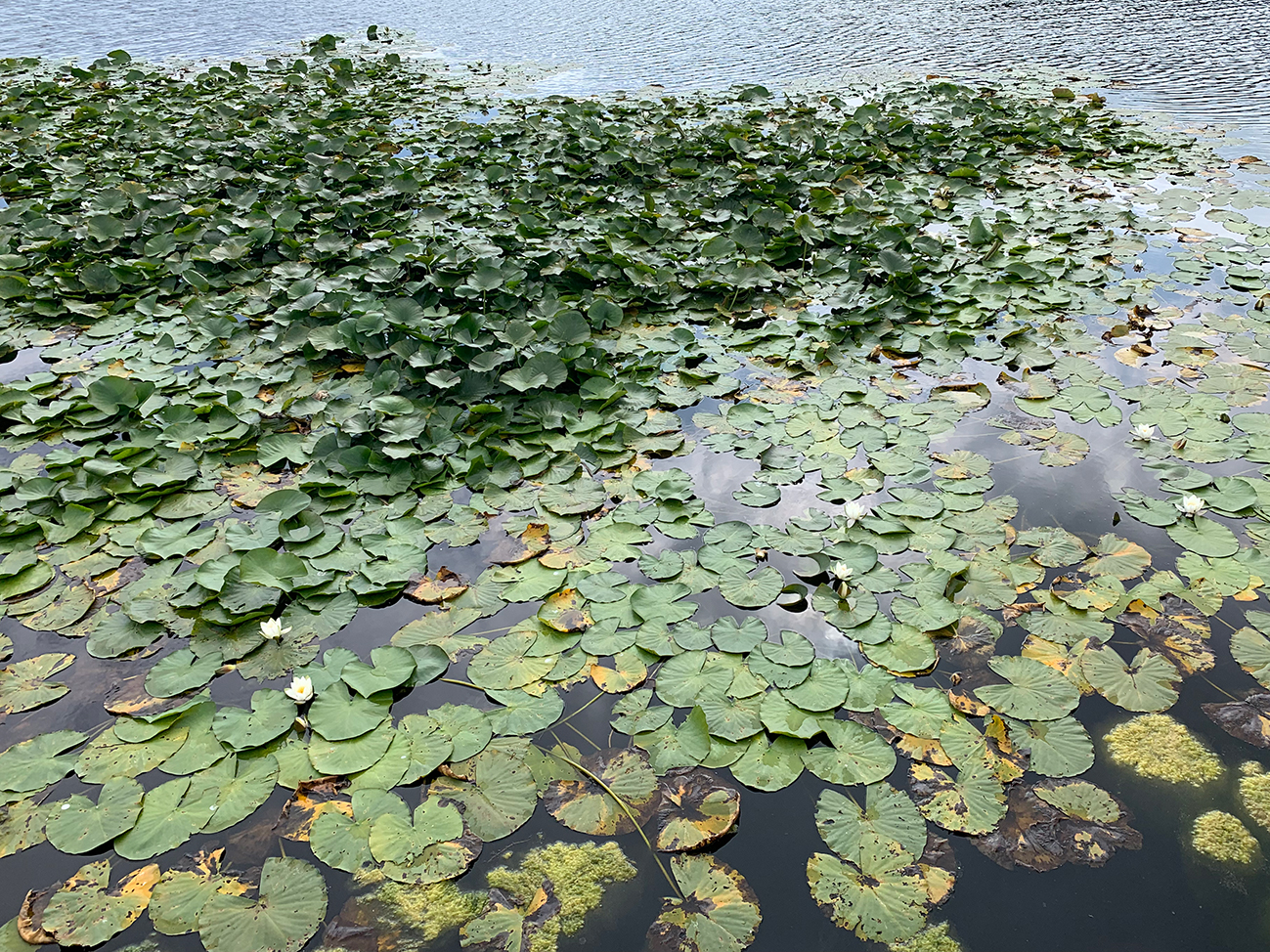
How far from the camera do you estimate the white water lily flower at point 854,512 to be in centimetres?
285

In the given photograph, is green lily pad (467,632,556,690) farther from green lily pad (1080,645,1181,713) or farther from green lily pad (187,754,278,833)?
green lily pad (1080,645,1181,713)

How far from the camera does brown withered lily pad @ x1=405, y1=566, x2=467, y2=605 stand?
8.77 ft

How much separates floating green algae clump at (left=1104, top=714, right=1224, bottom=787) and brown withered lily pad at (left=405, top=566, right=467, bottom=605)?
2.03 m

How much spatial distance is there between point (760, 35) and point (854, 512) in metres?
11.6

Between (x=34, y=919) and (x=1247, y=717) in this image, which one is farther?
(x=1247, y=717)

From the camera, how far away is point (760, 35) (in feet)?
39.6

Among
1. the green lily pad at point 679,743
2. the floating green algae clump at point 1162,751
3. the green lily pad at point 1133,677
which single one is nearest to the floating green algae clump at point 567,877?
the green lily pad at point 679,743

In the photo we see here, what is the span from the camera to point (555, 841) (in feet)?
6.50

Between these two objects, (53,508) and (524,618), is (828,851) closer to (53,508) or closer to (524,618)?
(524,618)

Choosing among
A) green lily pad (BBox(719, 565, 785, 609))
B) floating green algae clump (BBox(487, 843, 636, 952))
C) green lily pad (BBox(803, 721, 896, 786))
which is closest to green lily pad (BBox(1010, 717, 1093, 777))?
green lily pad (BBox(803, 721, 896, 786))

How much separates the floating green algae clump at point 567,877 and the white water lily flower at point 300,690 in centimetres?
77

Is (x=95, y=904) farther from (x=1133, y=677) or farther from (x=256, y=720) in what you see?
(x=1133, y=677)

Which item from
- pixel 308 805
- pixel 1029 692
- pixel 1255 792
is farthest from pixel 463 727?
pixel 1255 792

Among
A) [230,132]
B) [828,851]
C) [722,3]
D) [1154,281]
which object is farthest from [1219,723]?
[722,3]
